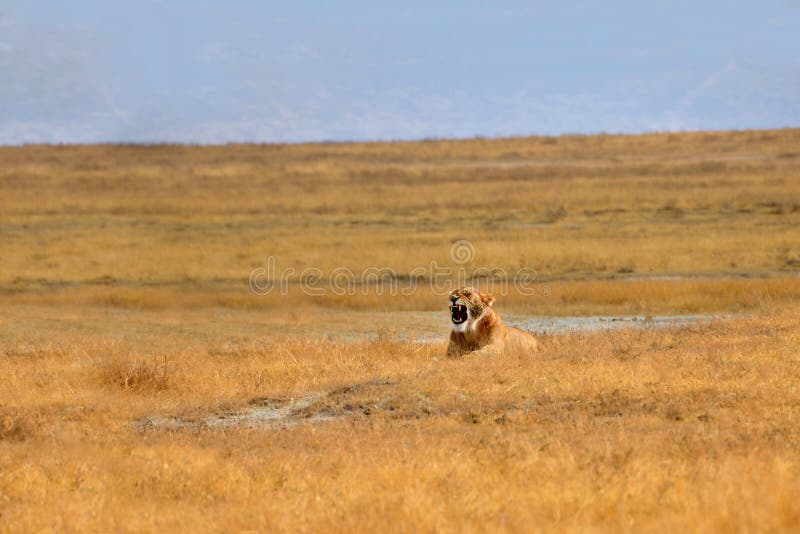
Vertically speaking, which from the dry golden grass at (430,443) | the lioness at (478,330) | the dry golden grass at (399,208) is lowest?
the dry golden grass at (430,443)

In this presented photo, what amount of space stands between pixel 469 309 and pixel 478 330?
283 millimetres

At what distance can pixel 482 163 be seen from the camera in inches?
2763

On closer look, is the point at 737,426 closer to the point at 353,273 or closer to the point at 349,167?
the point at 353,273

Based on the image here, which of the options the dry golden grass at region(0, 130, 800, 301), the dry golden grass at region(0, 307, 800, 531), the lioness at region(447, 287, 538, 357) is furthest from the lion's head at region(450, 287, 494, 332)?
the dry golden grass at region(0, 130, 800, 301)

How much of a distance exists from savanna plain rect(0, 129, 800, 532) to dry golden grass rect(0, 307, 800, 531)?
1.2 inches

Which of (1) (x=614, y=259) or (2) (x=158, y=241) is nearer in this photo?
(1) (x=614, y=259)

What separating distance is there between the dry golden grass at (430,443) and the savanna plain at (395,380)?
0.03 meters

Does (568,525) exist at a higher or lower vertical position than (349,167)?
lower

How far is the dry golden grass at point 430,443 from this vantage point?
24.7ft

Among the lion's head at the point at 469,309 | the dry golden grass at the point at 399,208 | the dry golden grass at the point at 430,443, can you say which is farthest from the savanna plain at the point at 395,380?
the lion's head at the point at 469,309

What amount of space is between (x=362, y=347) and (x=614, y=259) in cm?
1600

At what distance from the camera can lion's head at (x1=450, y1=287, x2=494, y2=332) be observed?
14641 mm

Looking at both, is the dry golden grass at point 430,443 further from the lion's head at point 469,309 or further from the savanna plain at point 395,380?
the lion's head at point 469,309

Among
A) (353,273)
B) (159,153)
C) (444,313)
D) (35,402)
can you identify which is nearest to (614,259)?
(353,273)
